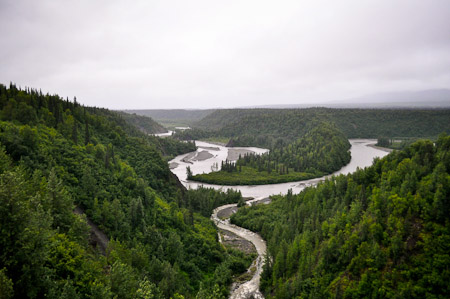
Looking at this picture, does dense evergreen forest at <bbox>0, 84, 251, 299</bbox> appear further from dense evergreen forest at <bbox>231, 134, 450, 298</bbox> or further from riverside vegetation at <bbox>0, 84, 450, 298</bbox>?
dense evergreen forest at <bbox>231, 134, 450, 298</bbox>

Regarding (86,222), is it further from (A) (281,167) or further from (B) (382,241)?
(A) (281,167)

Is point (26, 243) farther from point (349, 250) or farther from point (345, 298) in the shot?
point (349, 250)

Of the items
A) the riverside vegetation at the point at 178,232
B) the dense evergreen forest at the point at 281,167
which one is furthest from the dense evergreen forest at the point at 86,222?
the dense evergreen forest at the point at 281,167

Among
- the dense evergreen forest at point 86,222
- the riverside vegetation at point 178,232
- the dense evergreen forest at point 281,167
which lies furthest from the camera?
the dense evergreen forest at point 281,167

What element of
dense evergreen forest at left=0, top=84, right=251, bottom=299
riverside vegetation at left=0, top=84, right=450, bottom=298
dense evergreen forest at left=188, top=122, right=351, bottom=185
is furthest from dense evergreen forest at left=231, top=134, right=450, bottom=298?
dense evergreen forest at left=188, top=122, right=351, bottom=185

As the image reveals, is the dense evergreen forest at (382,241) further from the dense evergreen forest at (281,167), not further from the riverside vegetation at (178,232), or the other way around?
the dense evergreen forest at (281,167)
